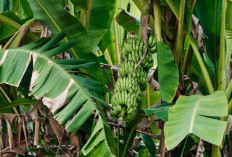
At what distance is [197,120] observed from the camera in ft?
4.73

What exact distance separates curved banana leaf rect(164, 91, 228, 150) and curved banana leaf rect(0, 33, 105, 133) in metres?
0.40

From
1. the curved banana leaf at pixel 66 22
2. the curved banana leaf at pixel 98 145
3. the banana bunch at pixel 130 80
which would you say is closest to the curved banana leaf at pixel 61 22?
the curved banana leaf at pixel 66 22

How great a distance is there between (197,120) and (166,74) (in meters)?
0.42

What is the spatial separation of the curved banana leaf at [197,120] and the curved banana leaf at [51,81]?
401 mm

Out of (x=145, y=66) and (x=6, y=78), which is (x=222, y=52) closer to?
(x=145, y=66)

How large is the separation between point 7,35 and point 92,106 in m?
0.94

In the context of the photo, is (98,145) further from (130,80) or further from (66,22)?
(66,22)

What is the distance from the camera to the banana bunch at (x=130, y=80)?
1645mm

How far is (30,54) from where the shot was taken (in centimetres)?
197

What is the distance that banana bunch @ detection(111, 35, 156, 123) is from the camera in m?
1.64

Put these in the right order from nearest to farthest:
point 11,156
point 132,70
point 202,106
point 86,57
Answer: point 202,106
point 132,70
point 86,57
point 11,156

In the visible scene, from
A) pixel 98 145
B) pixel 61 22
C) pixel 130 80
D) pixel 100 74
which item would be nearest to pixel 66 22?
pixel 61 22


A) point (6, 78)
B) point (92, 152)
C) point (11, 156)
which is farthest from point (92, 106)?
point (11, 156)

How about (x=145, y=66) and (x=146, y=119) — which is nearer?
(x=145, y=66)
